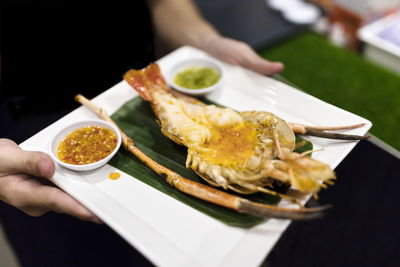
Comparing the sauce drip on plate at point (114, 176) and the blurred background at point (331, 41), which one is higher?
the blurred background at point (331, 41)

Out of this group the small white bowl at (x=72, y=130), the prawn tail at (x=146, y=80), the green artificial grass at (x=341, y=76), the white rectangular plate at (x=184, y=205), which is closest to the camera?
the white rectangular plate at (x=184, y=205)

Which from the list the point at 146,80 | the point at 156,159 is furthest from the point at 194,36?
the point at 156,159

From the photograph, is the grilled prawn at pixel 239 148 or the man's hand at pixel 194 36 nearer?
the grilled prawn at pixel 239 148

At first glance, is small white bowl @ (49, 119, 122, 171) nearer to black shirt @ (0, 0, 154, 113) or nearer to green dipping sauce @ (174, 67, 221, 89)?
black shirt @ (0, 0, 154, 113)

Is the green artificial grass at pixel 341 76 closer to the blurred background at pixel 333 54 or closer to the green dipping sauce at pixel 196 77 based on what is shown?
the blurred background at pixel 333 54

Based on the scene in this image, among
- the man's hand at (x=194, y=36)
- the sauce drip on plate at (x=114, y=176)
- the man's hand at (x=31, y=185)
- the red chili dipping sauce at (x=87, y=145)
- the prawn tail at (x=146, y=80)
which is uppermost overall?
the man's hand at (x=194, y=36)

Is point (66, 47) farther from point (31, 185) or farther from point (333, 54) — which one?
point (333, 54)

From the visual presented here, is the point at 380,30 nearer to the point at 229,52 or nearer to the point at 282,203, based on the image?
the point at 229,52

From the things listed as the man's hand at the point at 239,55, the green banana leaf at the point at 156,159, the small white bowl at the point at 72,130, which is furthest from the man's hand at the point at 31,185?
the man's hand at the point at 239,55
